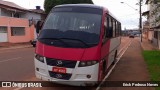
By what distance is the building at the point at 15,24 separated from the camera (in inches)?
1762

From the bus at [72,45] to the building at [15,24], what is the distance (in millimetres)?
35174

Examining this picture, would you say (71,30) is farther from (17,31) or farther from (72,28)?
(17,31)

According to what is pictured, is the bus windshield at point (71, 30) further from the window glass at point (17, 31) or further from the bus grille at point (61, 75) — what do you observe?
the window glass at point (17, 31)

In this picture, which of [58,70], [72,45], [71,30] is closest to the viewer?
[58,70]

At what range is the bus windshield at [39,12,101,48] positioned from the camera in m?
9.00

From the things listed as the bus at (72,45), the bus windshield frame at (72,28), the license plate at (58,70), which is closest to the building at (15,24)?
the bus windshield frame at (72,28)

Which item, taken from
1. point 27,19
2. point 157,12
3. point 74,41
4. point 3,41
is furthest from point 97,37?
point 27,19

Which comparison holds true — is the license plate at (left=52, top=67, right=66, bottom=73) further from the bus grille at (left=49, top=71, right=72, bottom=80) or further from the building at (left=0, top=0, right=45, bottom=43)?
the building at (left=0, top=0, right=45, bottom=43)

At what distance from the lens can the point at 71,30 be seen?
9367mm

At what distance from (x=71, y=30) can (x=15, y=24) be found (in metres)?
41.0

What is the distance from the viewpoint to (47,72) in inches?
345

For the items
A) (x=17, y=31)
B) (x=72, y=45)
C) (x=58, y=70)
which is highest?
(x=17, y=31)

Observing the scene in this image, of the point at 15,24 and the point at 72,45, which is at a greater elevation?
the point at 15,24

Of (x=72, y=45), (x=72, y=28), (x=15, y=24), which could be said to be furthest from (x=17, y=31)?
(x=72, y=45)
